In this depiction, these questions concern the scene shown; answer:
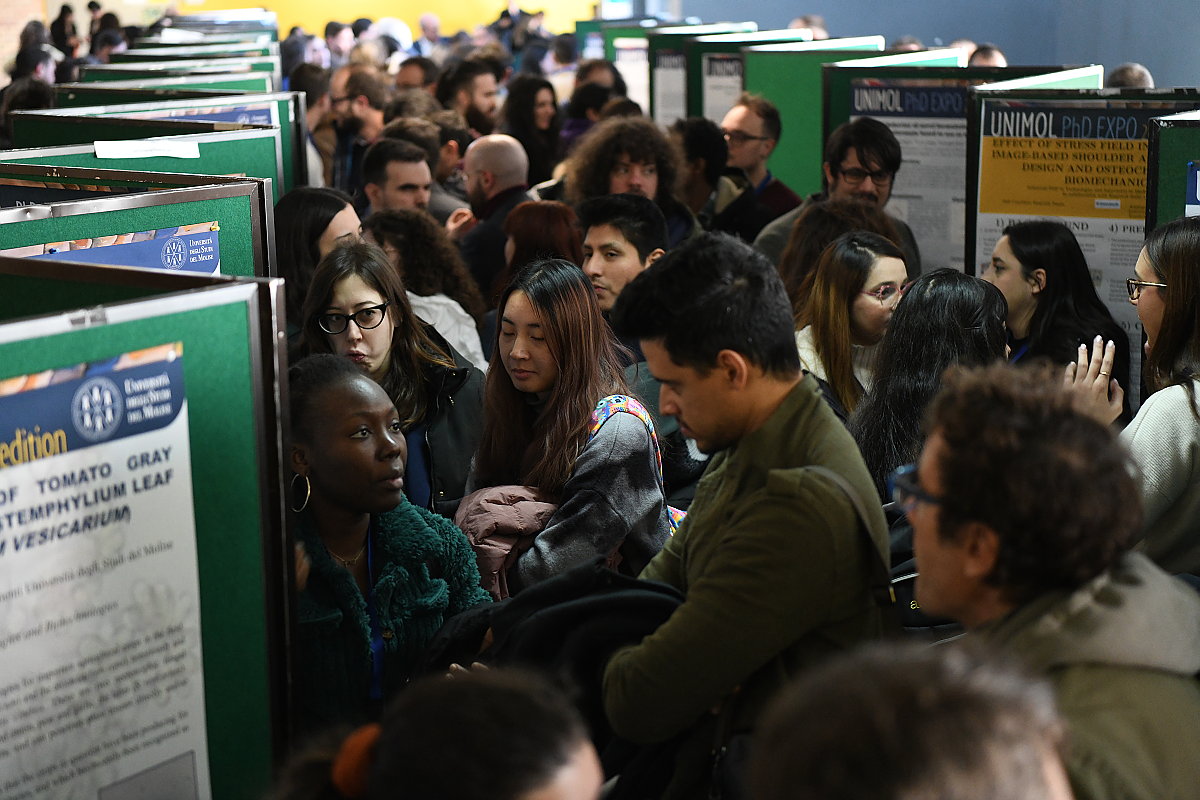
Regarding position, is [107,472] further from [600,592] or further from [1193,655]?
[1193,655]

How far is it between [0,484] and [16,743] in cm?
34

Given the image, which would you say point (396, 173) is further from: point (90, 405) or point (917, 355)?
point (90, 405)

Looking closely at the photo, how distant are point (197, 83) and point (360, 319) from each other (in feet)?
9.47

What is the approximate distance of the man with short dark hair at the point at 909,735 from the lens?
1.03 metres

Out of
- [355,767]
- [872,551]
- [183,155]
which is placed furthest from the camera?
[183,155]

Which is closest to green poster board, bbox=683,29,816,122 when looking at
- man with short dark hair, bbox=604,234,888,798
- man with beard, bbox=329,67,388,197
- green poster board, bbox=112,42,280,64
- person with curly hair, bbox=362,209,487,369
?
man with beard, bbox=329,67,388,197

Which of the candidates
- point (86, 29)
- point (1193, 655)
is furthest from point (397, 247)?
point (86, 29)

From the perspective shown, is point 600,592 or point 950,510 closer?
point 950,510

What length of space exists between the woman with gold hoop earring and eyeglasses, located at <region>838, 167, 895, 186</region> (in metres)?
3.67

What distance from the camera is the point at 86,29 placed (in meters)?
21.2

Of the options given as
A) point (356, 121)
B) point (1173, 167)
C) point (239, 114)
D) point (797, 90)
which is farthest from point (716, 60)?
point (1173, 167)

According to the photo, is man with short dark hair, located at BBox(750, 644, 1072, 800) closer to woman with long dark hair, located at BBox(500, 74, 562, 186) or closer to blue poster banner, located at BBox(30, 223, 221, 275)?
blue poster banner, located at BBox(30, 223, 221, 275)

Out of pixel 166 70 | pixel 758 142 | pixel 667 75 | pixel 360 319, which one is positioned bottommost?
pixel 360 319

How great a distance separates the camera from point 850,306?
4.04 metres
